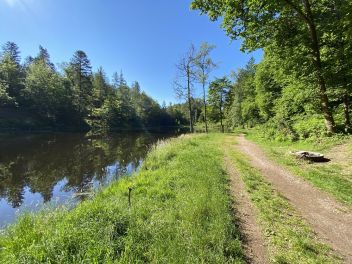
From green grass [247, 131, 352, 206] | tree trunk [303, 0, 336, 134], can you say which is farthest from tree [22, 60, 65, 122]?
tree trunk [303, 0, 336, 134]

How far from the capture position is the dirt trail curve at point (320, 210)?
469 centimetres

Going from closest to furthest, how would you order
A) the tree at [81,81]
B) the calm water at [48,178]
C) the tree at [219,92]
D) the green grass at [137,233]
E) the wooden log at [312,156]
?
the green grass at [137,233] < the calm water at [48,178] < the wooden log at [312,156] < the tree at [219,92] < the tree at [81,81]

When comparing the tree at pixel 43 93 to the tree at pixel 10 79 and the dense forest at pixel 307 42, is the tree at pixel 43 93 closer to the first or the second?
→ the tree at pixel 10 79

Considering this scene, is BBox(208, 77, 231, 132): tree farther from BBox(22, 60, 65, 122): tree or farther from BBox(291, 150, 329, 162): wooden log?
BBox(22, 60, 65, 122): tree

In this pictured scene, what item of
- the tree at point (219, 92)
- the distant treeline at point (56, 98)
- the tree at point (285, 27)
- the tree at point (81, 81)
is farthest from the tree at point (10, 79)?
the tree at point (285, 27)

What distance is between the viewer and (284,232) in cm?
482

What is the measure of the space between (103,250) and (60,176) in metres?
10.0

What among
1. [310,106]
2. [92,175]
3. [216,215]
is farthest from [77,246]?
[310,106]

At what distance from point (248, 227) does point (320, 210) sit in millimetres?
2442

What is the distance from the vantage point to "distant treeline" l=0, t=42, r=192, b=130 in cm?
4978

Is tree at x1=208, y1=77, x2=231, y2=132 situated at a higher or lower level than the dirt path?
higher

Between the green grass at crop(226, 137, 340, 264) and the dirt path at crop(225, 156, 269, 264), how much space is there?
5.6 inches

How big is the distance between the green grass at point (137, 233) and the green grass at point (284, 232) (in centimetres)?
74

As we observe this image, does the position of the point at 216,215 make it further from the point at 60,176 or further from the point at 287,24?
the point at 287,24
